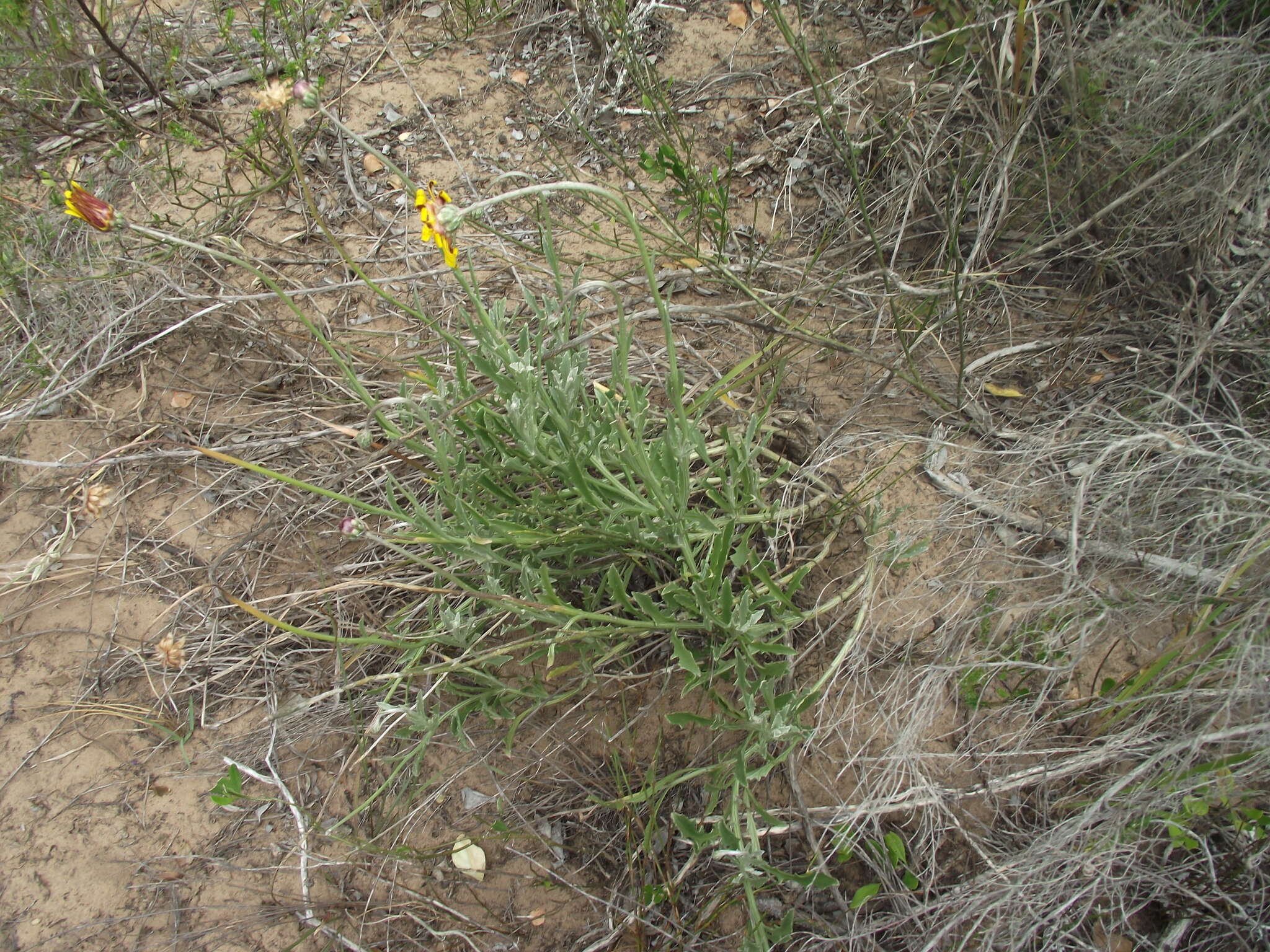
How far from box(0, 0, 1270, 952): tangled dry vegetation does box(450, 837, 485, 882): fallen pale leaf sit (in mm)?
10

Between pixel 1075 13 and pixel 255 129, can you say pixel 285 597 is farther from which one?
pixel 1075 13

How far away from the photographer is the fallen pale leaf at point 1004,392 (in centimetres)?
214

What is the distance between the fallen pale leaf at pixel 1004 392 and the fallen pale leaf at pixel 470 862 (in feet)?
5.68

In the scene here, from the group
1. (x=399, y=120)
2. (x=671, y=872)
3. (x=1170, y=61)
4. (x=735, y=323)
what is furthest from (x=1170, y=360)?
(x=399, y=120)

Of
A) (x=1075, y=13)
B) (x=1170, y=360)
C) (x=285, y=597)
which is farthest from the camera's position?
(x=1075, y=13)

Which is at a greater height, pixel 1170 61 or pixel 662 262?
pixel 1170 61

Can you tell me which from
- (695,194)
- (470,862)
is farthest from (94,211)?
(470,862)

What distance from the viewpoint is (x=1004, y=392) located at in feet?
7.04

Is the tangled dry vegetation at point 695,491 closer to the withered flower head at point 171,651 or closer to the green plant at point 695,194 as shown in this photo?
the green plant at point 695,194

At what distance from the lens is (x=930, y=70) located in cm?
254

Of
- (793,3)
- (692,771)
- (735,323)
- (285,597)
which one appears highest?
(793,3)

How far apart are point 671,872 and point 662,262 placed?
5.74 ft

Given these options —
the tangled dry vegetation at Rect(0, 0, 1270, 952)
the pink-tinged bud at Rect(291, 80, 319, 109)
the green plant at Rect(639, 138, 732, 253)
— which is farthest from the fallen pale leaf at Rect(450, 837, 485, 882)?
the green plant at Rect(639, 138, 732, 253)

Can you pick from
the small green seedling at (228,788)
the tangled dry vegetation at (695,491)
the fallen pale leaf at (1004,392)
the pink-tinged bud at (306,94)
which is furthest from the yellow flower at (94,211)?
the fallen pale leaf at (1004,392)
